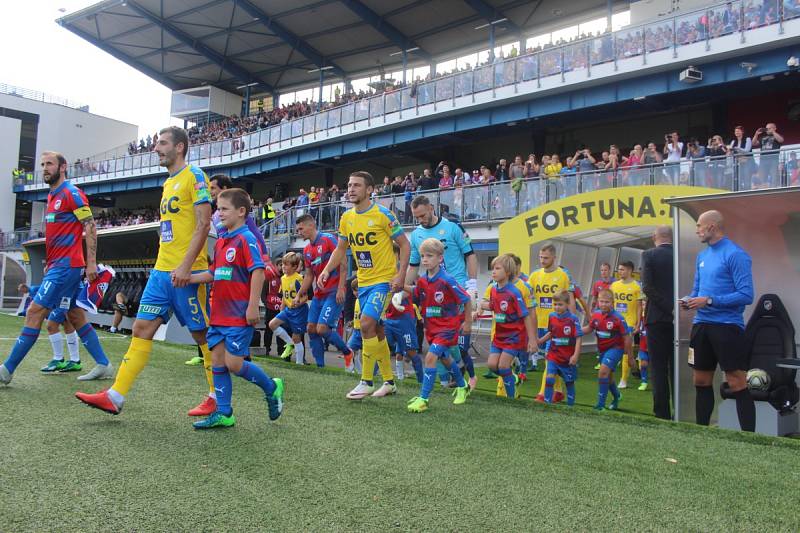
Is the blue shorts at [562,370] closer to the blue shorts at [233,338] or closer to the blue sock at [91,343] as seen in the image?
the blue shorts at [233,338]

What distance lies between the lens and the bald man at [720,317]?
5852 millimetres

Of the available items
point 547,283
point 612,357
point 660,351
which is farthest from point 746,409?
point 547,283

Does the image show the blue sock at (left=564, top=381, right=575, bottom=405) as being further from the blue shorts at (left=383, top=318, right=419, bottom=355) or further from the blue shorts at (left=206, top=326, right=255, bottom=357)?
the blue shorts at (left=206, top=326, right=255, bottom=357)

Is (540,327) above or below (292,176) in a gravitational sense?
below

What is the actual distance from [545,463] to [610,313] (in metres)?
4.67

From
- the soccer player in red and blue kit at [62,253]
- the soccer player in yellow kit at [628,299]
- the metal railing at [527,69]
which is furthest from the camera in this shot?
the metal railing at [527,69]

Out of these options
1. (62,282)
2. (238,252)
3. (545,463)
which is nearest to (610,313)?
(545,463)

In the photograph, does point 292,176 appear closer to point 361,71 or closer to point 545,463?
point 361,71

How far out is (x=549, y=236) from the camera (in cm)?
1202

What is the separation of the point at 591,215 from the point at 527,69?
14.2 metres

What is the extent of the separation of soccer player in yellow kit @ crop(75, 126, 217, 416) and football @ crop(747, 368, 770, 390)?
5.18 meters

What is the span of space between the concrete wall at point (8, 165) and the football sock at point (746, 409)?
57.6 metres

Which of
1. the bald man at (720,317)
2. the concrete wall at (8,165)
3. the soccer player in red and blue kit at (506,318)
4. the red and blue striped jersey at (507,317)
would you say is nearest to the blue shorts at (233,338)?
the soccer player in red and blue kit at (506,318)

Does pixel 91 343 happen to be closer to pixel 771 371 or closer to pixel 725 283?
pixel 725 283
